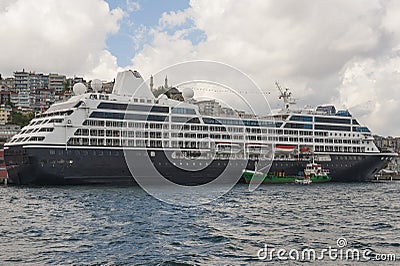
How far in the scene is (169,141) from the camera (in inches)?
2366

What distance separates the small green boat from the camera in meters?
61.9

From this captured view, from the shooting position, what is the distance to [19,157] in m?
52.0

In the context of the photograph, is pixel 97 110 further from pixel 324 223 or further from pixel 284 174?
pixel 324 223

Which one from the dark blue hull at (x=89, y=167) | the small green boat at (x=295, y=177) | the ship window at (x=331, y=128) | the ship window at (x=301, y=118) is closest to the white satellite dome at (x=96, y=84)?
the dark blue hull at (x=89, y=167)

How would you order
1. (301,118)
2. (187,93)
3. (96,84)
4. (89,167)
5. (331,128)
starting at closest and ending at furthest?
(89,167), (96,84), (187,93), (301,118), (331,128)

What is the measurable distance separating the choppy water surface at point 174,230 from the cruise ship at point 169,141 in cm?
1628

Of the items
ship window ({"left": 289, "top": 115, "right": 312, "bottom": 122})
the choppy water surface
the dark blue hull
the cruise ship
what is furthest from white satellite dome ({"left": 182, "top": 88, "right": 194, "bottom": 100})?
the choppy water surface

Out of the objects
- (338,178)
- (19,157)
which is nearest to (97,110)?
(19,157)

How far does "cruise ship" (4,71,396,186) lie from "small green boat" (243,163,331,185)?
3.69 ft

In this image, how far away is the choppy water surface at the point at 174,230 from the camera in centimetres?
1800

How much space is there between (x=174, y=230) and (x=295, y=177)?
46.2 metres

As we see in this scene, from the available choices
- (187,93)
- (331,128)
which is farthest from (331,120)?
(187,93)

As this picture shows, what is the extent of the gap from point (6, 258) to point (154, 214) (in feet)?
39.8

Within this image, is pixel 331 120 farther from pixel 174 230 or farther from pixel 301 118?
pixel 174 230
